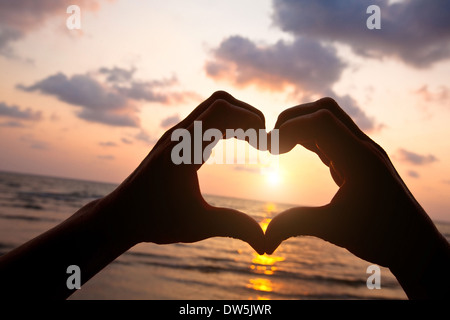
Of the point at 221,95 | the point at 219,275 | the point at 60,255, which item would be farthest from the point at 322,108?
the point at 219,275

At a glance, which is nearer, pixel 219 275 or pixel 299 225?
pixel 299 225

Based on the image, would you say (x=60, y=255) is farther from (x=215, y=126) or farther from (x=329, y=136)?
(x=329, y=136)

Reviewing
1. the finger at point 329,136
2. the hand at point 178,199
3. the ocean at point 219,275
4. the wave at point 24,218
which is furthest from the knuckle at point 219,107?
the wave at point 24,218

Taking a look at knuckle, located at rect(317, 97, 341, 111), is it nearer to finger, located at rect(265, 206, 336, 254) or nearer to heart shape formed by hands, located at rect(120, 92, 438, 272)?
heart shape formed by hands, located at rect(120, 92, 438, 272)

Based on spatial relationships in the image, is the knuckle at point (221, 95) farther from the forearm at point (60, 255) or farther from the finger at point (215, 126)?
the forearm at point (60, 255)

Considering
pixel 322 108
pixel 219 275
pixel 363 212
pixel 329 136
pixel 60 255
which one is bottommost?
pixel 219 275

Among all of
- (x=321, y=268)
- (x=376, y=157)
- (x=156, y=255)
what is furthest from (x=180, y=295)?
(x=376, y=157)

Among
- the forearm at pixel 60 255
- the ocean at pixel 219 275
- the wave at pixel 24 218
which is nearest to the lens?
the forearm at pixel 60 255
